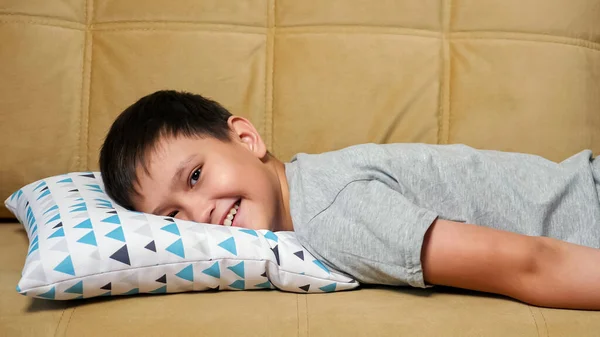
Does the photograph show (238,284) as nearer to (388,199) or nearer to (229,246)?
(229,246)

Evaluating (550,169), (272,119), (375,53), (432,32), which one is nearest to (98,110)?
(272,119)

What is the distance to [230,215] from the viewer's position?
3.92 feet

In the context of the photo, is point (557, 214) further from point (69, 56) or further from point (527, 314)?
point (69, 56)

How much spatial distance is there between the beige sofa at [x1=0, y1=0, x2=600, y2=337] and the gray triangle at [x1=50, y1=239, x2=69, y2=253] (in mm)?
557

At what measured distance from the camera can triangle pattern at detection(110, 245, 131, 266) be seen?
1.01 meters

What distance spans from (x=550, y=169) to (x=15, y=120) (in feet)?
3.72

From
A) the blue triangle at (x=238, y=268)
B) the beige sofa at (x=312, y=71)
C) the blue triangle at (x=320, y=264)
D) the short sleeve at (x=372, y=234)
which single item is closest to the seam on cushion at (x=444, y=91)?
the beige sofa at (x=312, y=71)

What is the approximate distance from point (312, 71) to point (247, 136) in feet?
0.91

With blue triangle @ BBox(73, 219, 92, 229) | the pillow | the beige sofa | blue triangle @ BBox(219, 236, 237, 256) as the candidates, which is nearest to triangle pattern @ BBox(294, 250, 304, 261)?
the pillow

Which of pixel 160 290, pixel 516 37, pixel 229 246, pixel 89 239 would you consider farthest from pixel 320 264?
pixel 516 37

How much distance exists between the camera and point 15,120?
1.54 metres

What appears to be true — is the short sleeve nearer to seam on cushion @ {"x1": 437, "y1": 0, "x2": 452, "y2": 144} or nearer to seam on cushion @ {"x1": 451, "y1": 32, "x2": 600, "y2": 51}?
seam on cushion @ {"x1": 437, "y1": 0, "x2": 452, "y2": 144}

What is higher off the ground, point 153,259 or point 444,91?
point 444,91

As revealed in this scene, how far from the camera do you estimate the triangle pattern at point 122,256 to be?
3.31ft
